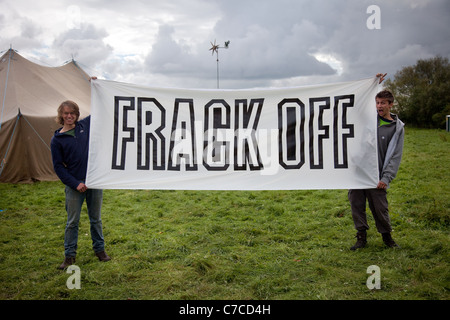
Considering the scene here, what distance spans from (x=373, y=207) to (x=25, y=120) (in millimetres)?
10453

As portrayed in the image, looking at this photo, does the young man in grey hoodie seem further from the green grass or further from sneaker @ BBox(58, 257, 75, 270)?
sneaker @ BBox(58, 257, 75, 270)

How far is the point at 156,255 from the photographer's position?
15.5 feet

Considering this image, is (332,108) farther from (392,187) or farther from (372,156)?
(392,187)

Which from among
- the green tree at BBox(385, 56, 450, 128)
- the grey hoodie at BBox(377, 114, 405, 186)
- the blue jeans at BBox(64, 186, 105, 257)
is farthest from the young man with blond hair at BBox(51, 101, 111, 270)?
the green tree at BBox(385, 56, 450, 128)

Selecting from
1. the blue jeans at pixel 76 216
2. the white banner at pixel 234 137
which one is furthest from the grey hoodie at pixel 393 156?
the blue jeans at pixel 76 216

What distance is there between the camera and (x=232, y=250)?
16.0 ft

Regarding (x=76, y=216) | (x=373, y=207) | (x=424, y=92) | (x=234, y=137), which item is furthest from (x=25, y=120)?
(x=424, y=92)

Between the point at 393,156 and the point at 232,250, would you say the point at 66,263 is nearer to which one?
the point at 232,250

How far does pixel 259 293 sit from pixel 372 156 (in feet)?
7.26

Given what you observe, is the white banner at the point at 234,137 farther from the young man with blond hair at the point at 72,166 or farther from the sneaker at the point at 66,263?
the sneaker at the point at 66,263

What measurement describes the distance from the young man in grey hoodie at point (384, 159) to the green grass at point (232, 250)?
47 centimetres

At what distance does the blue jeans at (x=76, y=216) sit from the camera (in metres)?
4.26

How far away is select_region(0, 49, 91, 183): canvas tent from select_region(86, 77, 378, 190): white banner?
780 centimetres
